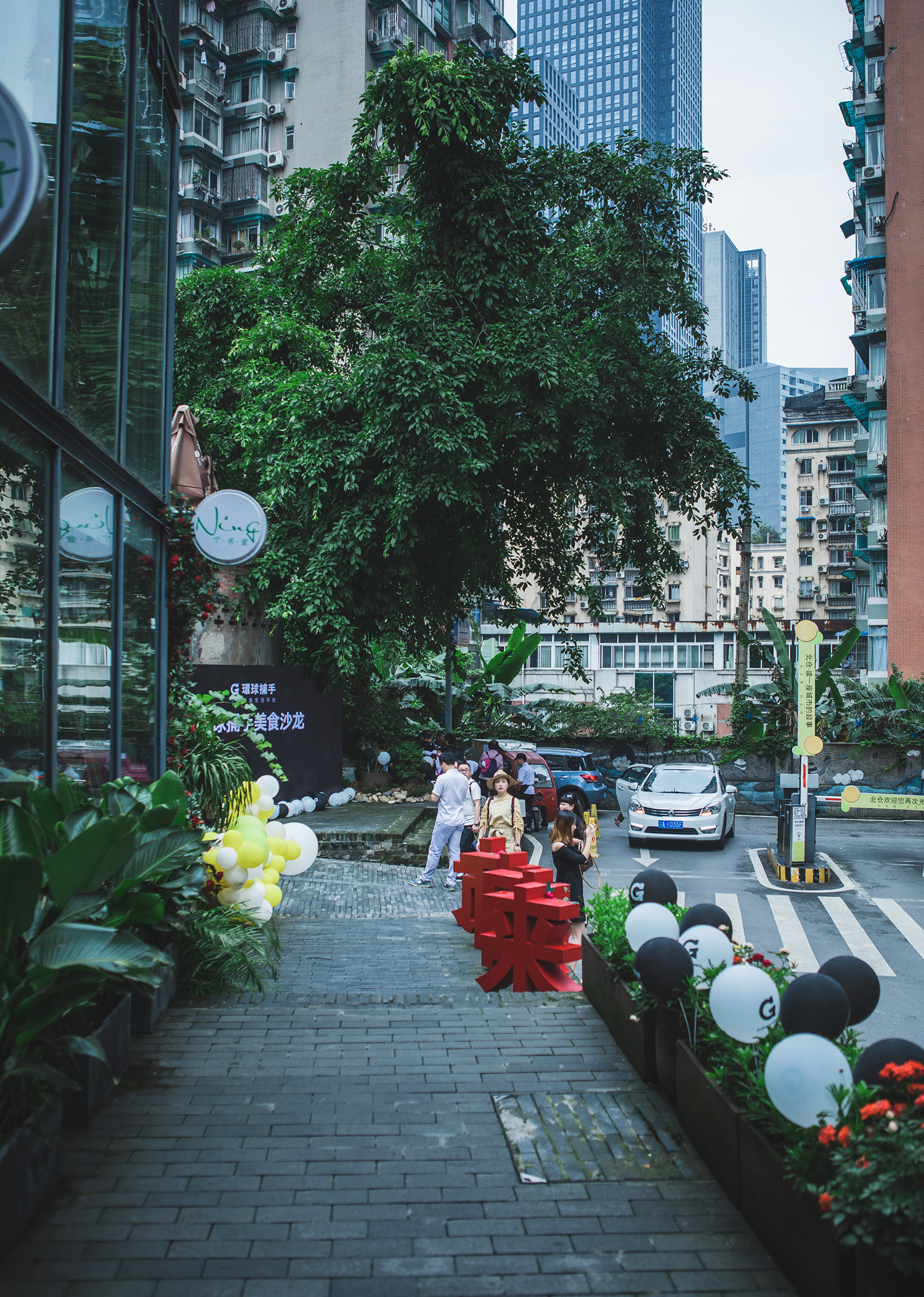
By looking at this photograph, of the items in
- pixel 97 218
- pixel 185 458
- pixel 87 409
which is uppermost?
pixel 97 218

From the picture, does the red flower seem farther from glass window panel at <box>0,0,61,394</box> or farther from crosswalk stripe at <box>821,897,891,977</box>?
crosswalk stripe at <box>821,897,891,977</box>

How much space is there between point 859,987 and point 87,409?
565 centimetres

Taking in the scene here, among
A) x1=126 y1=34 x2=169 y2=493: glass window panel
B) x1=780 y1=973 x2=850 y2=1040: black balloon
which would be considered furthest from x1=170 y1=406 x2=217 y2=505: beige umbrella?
x1=780 y1=973 x2=850 y2=1040: black balloon

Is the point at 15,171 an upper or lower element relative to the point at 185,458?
lower

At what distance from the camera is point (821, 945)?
36.2 feet

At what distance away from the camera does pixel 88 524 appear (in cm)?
657

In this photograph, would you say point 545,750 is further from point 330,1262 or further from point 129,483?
point 330,1262

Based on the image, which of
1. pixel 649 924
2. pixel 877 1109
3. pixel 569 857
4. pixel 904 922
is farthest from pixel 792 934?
pixel 877 1109

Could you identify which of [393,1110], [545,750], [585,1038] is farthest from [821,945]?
[545,750]

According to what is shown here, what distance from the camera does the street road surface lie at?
985 centimetres

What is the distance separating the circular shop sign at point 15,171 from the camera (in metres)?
3.31

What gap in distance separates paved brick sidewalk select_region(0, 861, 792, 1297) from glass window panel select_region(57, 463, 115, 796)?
1843mm

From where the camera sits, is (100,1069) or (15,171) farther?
(100,1069)

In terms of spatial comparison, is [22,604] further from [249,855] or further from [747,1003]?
[747,1003]
